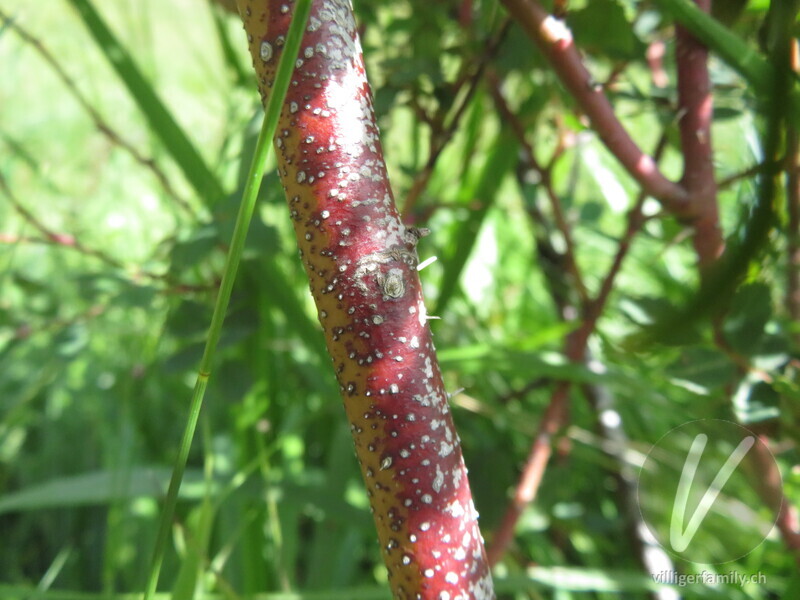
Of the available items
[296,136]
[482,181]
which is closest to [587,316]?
[482,181]

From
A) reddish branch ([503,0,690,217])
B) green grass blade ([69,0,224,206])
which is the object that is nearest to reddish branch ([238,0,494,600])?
reddish branch ([503,0,690,217])

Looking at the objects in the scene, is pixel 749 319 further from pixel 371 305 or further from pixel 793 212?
pixel 371 305

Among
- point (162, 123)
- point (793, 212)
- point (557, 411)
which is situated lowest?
point (557, 411)

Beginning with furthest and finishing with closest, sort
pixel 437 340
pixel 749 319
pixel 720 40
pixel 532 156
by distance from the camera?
pixel 437 340, pixel 532 156, pixel 749 319, pixel 720 40

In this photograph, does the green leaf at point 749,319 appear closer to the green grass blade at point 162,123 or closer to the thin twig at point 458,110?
the thin twig at point 458,110

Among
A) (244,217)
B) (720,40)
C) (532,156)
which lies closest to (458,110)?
(532,156)

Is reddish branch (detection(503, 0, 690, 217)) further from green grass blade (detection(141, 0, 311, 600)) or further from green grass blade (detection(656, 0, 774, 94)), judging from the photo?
green grass blade (detection(141, 0, 311, 600))
